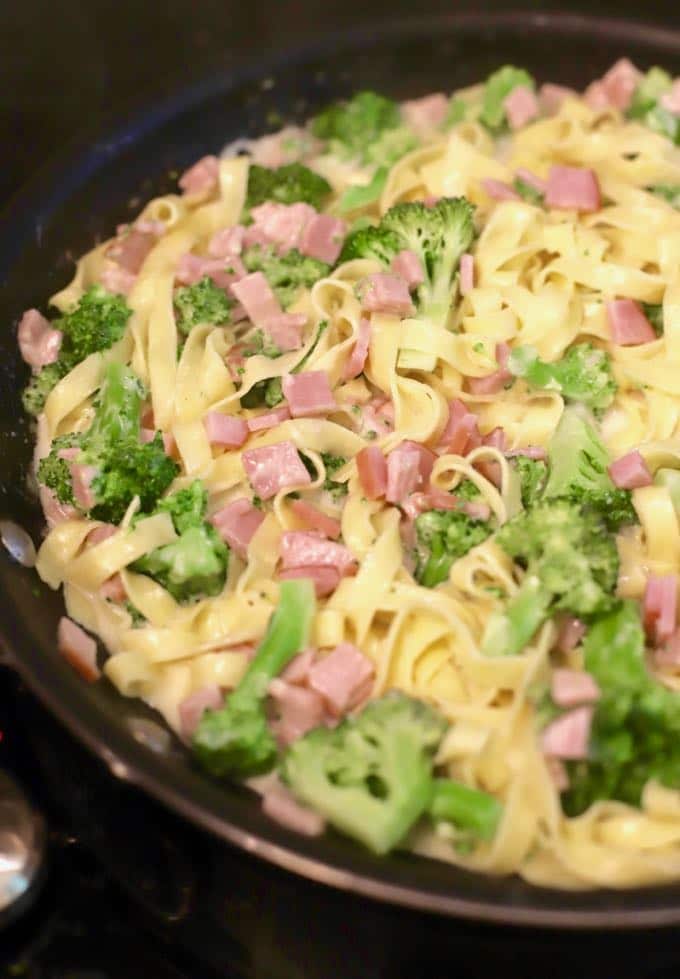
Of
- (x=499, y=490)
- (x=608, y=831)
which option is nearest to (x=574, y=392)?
(x=499, y=490)

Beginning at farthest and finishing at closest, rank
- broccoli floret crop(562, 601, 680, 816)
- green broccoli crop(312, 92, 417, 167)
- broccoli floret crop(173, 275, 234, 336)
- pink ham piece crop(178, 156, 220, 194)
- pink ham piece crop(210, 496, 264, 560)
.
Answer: green broccoli crop(312, 92, 417, 167) → pink ham piece crop(178, 156, 220, 194) → broccoli floret crop(173, 275, 234, 336) → pink ham piece crop(210, 496, 264, 560) → broccoli floret crop(562, 601, 680, 816)

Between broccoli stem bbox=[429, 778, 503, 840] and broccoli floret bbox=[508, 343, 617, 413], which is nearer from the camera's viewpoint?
broccoli stem bbox=[429, 778, 503, 840]

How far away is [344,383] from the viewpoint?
389 centimetres

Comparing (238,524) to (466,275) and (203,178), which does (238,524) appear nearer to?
(466,275)

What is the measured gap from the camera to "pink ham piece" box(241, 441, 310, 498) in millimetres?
3430

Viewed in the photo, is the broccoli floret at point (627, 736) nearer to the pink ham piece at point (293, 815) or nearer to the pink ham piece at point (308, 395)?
the pink ham piece at point (293, 815)

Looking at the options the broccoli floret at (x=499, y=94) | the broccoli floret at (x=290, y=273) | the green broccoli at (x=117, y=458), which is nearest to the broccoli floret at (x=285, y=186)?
the broccoli floret at (x=290, y=273)

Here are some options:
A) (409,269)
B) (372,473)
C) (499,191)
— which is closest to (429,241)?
(409,269)

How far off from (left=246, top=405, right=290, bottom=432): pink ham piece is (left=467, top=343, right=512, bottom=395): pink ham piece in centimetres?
73

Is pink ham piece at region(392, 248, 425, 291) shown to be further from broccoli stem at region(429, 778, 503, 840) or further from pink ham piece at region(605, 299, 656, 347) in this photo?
broccoli stem at region(429, 778, 503, 840)

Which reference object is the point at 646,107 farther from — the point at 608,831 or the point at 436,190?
the point at 608,831

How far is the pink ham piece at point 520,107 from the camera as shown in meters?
4.86

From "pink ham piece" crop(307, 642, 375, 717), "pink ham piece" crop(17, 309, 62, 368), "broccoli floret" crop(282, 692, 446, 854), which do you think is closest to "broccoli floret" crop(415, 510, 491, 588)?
"pink ham piece" crop(307, 642, 375, 717)

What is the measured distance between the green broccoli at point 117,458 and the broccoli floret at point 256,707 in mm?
679
